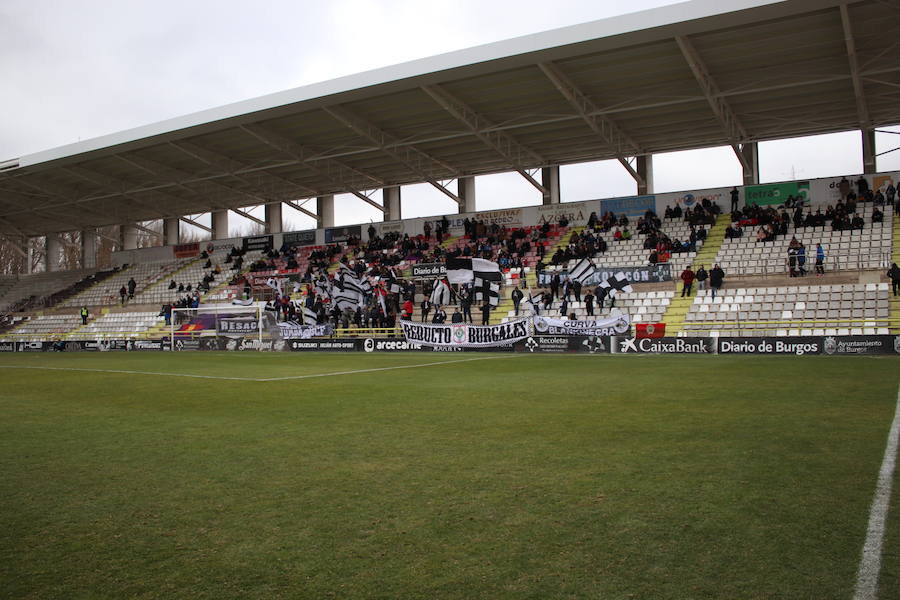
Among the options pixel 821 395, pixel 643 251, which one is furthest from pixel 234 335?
pixel 821 395

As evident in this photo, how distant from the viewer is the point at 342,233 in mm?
46125

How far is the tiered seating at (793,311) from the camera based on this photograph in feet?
79.7

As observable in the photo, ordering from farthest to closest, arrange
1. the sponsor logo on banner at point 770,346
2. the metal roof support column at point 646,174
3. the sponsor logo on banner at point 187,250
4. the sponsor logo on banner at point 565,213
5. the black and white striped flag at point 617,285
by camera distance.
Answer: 1. the sponsor logo on banner at point 187,250
2. the sponsor logo on banner at point 565,213
3. the metal roof support column at point 646,174
4. the black and white striped flag at point 617,285
5. the sponsor logo on banner at point 770,346

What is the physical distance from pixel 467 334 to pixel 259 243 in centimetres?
2576

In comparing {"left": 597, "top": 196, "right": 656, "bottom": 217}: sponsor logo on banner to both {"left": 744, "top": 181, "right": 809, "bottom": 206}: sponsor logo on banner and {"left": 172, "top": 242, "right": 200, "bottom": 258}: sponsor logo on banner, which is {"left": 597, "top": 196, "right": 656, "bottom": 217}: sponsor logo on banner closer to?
{"left": 744, "top": 181, "right": 809, "bottom": 206}: sponsor logo on banner

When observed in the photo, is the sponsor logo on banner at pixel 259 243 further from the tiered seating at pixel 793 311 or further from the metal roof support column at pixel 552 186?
the tiered seating at pixel 793 311

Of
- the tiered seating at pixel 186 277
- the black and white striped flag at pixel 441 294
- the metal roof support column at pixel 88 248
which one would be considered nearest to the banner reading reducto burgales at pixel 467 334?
the black and white striped flag at pixel 441 294

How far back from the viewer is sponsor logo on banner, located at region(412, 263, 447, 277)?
113 feet

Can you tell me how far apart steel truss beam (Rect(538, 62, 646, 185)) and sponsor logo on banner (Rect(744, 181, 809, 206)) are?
5719 millimetres

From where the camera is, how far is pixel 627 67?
26922mm

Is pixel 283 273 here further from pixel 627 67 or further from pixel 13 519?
pixel 13 519

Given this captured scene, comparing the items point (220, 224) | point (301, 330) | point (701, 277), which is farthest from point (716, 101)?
A: point (220, 224)

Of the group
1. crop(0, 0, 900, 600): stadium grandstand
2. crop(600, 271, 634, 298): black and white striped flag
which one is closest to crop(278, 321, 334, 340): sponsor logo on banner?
crop(0, 0, 900, 600): stadium grandstand

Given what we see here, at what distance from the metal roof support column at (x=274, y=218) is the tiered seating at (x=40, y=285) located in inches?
670
